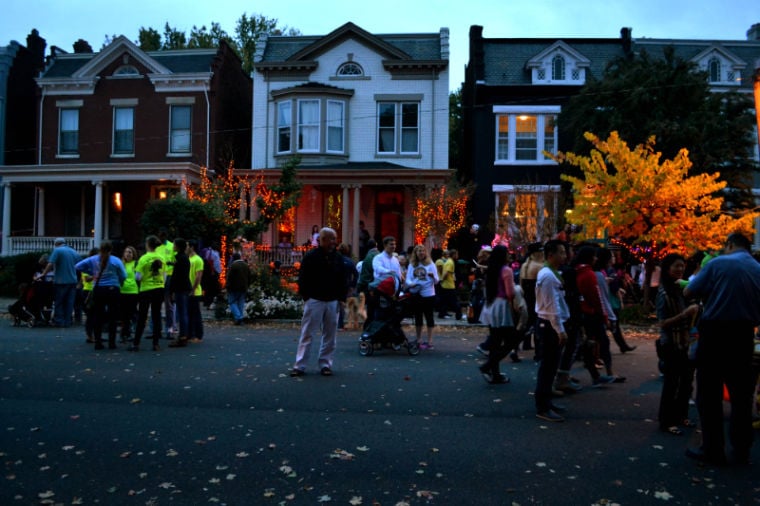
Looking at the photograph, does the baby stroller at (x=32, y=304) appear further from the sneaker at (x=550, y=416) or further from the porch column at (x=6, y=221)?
the porch column at (x=6, y=221)

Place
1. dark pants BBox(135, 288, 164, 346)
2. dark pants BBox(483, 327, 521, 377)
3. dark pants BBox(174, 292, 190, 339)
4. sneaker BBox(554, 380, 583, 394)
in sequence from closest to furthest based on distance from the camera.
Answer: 1. sneaker BBox(554, 380, 583, 394)
2. dark pants BBox(483, 327, 521, 377)
3. dark pants BBox(135, 288, 164, 346)
4. dark pants BBox(174, 292, 190, 339)

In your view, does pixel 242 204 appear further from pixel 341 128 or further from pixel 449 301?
pixel 449 301

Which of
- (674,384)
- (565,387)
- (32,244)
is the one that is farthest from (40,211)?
(674,384)

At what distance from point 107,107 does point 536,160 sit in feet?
59.3

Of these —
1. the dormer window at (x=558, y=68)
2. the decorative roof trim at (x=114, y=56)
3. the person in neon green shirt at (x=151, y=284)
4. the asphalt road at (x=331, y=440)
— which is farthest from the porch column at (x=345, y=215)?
the asphalt road at (x=331, y=440)

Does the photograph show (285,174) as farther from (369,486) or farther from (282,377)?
(369,486)

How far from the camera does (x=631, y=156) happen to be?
651 inches

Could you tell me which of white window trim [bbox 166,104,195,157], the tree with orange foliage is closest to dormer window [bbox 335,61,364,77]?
white window trim [bbox 166,104,195,157]

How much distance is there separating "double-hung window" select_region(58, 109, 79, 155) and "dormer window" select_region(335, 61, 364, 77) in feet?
37.9

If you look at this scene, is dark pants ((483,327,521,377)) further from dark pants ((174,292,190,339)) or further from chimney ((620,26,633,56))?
chimney ((620,26,633,56))

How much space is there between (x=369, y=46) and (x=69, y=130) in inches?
528

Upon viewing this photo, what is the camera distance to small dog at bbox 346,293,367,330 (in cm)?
1505

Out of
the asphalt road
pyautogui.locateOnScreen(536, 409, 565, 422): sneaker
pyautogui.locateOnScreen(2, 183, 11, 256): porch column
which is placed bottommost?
the asphalt road

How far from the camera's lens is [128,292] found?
1176 centimetres
